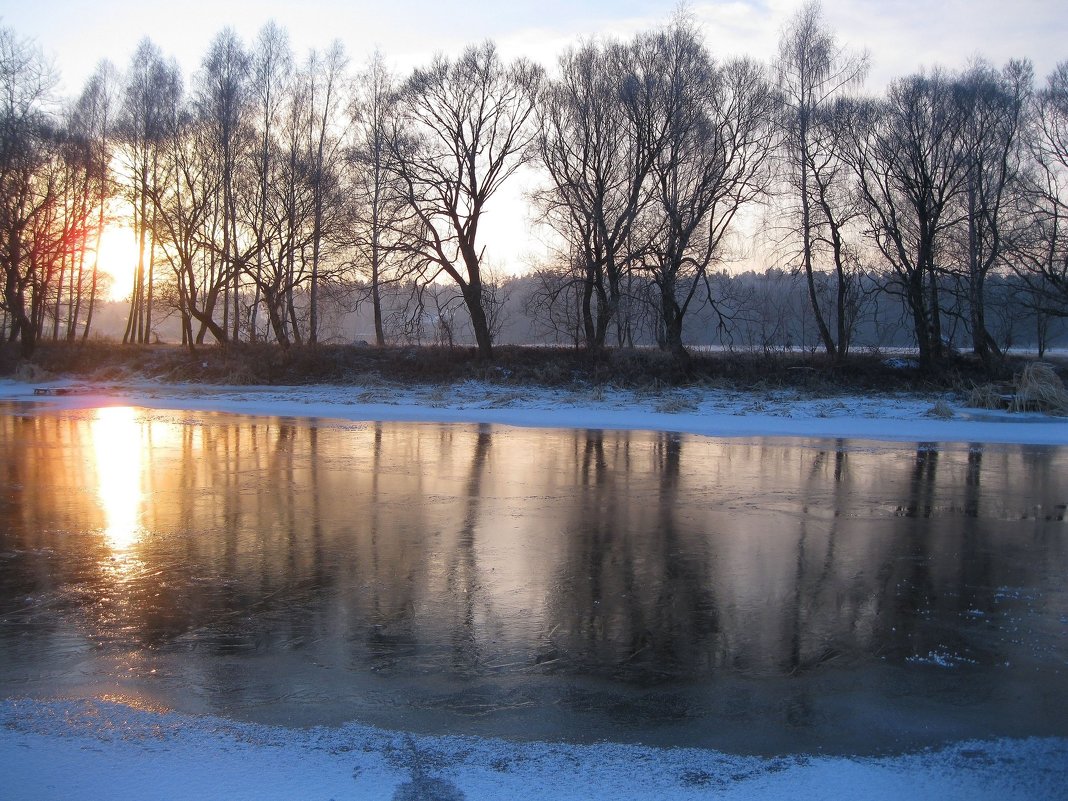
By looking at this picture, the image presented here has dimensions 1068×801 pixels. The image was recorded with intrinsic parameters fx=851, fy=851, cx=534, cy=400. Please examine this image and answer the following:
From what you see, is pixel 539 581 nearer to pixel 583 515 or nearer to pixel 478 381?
pixel 583 515

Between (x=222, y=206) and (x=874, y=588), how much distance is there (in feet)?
117

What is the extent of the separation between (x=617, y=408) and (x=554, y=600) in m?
18.2

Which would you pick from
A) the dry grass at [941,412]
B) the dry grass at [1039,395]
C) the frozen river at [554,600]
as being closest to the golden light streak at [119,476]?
the frozen river at [554,600]

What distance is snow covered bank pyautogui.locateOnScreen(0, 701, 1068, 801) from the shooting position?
3980 mm

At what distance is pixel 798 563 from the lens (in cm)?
780

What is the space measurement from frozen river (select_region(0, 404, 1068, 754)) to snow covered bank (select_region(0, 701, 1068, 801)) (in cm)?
17

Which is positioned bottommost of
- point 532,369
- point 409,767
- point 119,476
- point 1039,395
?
point 409,767

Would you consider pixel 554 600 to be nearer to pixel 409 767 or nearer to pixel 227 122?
pixel 409 767

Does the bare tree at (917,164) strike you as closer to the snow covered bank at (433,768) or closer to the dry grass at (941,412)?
the dry grass at (941,412)

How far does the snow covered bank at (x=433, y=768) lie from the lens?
3.98 meters

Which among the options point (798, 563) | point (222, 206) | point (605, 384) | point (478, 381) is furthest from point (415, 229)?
point (798, 563)

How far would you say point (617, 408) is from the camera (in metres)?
24.7

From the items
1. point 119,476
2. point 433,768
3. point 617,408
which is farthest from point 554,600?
point 617,408

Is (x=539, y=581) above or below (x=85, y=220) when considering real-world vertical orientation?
below
